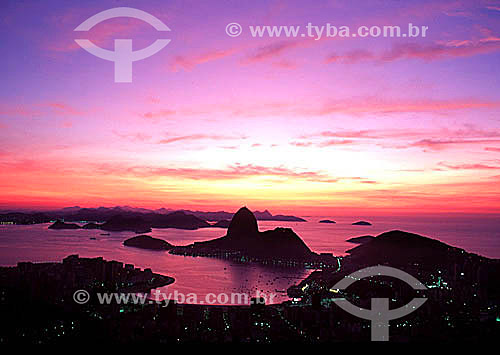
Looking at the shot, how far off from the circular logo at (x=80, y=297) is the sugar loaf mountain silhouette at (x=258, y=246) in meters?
27.3

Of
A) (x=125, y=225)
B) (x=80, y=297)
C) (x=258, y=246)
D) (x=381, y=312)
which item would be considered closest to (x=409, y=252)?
(x=381, y=312)

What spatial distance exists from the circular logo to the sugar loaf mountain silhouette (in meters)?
27.3

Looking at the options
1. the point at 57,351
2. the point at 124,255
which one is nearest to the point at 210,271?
the point at 124,255

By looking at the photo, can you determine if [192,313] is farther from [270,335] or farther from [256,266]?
[256,266]

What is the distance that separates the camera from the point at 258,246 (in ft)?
156

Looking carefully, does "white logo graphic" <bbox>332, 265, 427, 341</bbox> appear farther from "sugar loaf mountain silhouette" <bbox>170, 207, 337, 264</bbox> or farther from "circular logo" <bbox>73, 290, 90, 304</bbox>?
"sugar loaf mountain silhouette" <bbox>170, 207, 337, 264</bbox>

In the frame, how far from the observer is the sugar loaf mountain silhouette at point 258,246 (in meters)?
41.9

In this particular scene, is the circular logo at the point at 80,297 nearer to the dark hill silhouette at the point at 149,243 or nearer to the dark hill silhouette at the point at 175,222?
the dark hill silhouette at the point at 149,243

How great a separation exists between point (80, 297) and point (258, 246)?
34490 mm

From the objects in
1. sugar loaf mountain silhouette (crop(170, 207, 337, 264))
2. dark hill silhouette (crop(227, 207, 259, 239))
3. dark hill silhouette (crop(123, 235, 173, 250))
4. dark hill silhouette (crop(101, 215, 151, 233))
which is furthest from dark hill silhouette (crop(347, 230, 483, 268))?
dark hill silhouette (crop(101, 215, 151, 233))

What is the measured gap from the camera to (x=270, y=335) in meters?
8.44

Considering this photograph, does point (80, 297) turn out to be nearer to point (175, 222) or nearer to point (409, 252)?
point (409, 252)

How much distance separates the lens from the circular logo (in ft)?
43.2

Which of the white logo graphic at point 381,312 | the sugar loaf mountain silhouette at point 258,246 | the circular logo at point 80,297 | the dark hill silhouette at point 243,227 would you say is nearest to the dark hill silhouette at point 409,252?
the sugar loaf mountain silhouette at point 258,246
